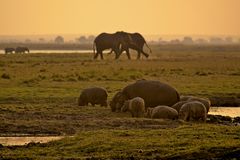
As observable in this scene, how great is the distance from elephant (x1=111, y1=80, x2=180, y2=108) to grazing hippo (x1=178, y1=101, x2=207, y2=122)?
2969 mm

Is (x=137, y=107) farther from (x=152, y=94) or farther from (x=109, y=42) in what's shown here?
(x=109, y=42)

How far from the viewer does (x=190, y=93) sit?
107ft

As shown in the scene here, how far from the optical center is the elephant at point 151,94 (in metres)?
26.6

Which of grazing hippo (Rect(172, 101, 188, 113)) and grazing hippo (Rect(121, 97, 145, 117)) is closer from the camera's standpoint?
grazing hippo (Rect(121, 97, 145, 117))

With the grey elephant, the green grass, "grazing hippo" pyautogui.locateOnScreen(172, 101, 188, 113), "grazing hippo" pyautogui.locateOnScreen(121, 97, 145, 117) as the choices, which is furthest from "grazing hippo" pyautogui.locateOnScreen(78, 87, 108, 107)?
the grey elephant

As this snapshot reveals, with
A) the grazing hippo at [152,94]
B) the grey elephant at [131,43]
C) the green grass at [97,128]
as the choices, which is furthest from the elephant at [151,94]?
→ the grey elephant at [131,43]

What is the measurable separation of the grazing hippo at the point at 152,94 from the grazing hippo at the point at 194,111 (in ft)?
9.74

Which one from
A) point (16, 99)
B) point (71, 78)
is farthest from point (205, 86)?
point (16, 99)

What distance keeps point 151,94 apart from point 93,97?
7.33ft

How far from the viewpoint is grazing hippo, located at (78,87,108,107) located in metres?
27.6

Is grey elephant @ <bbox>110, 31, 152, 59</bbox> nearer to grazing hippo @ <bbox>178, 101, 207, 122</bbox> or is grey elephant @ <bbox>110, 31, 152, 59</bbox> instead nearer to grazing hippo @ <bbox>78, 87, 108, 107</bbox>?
grazing hippo @ <bbox>78, 87, 108, 107</bbox>

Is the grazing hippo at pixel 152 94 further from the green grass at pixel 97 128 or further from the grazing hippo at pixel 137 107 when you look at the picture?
the grazing hippo at pixel 137 107

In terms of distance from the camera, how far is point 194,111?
76.8 feet

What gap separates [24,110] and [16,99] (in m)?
3.98
